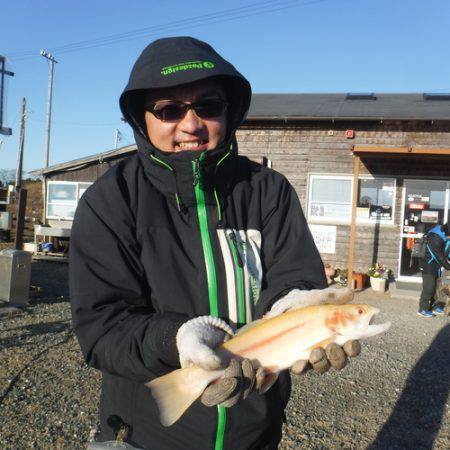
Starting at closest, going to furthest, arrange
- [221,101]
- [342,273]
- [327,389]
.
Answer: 1. [221,101]
2. [327,389]
3. [342,273]

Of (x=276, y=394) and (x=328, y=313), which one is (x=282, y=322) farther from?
(x=276, y=394)

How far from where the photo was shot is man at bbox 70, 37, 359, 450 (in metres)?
1.65

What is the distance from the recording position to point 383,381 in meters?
5.88

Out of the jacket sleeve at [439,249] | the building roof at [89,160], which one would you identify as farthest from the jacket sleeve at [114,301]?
the building roof at [89,160]

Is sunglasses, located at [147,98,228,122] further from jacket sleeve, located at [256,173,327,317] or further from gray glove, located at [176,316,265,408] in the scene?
gray glove, located at [176,316,265,408]

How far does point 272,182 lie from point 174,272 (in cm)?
61

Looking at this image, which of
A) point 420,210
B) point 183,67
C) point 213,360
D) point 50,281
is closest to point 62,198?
point 50,281

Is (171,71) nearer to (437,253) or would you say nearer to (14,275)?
(14,275)

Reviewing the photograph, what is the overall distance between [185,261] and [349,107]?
13208mm

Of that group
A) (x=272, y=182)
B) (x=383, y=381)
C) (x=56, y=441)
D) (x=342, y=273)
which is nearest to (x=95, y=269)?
(x=272, y=182)

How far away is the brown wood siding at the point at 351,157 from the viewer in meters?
12.3

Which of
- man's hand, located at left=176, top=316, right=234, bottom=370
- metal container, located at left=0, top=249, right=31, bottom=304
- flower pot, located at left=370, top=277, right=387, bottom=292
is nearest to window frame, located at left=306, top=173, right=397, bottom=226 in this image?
flower pot, located at left=370, top=277, right=387, bottom=292

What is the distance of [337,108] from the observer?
13.9m

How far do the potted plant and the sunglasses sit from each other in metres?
10.6
